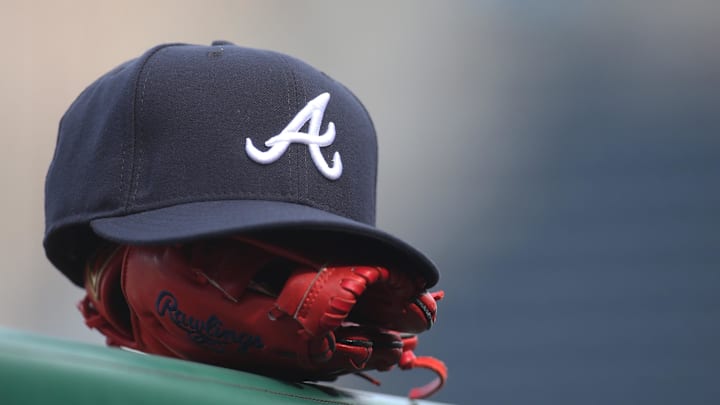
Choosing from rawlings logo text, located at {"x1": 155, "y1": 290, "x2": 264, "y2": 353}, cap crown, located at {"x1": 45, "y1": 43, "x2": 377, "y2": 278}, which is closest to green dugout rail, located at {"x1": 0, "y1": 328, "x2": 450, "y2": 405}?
rawlings logo text, located at {"x1": 155, "y1": 290, "x2": 264, "y2": 353}

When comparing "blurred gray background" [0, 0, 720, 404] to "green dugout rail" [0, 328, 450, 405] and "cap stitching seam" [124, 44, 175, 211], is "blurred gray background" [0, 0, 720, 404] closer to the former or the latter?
"cap stitching seam" [124, 44, 175, 211]

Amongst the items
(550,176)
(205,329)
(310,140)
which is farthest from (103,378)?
(550,176)

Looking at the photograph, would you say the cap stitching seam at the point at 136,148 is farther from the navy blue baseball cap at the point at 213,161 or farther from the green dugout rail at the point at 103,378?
the green dugout rail at the point at 103,378

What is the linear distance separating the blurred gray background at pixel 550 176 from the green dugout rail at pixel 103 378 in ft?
16.7

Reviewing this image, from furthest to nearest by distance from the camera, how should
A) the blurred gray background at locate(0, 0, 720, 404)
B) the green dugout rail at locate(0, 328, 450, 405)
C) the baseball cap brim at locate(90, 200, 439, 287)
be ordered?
the blurred gray background at locate(0, 0, 720, 404) → the baseball cap brim at locate(90, 200, 439, 287) → the green dugout rail at locate(0, 328, 450, 405)

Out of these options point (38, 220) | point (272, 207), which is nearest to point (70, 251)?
point (272, 207)

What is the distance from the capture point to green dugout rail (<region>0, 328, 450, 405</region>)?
1.80 feet

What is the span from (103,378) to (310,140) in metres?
0.29

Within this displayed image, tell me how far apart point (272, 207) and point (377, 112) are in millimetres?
5516

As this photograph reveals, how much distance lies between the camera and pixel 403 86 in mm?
6230

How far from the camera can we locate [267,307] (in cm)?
71

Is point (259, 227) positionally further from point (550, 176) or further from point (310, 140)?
point (550, 176)

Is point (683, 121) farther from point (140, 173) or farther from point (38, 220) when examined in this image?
point (140, 173)

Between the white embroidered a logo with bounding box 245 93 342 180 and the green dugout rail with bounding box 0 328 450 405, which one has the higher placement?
the white embroidered a logo with bounding box 245 93 342 180
